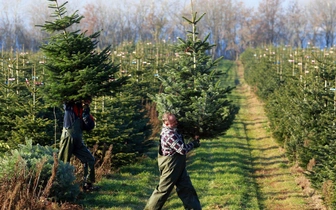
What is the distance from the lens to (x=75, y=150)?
8.55m

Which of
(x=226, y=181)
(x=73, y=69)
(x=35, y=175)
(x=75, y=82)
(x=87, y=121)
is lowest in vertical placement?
(x=226, y=181)

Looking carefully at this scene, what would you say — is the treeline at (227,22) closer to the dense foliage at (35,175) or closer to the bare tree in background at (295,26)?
the bare tree in background at (295,26)

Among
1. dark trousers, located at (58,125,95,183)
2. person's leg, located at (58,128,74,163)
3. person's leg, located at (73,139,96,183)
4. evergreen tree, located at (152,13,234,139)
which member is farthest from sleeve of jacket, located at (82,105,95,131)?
evergreen tree, located at (152,13,234,139)

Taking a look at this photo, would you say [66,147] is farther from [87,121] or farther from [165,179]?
[165,179]

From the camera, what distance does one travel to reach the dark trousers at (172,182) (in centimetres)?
695

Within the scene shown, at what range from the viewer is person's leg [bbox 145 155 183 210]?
22.8 feet

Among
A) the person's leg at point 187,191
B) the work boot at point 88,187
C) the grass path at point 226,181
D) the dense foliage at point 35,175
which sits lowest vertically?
the grass path at point 226,181

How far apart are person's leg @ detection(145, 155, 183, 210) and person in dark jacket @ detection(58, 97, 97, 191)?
81.2 inches

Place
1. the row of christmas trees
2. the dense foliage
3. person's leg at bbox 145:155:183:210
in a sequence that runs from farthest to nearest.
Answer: the row of christmas trees, person's leg at bbox 145:155:183:210, the dense foliage

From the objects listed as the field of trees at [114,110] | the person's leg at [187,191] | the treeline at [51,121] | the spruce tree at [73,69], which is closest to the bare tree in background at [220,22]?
the field of trees at [114,110]

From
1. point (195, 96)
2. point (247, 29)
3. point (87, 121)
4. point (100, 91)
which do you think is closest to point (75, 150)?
point (87, 121)

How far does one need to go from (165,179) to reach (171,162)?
299 mm

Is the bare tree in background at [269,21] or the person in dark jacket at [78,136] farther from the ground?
the bare tree in background at [269,21]

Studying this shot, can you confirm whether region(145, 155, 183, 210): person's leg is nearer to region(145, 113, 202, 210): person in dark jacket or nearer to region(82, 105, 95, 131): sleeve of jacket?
region(145, 113, 202, 210): person in dark jacket
